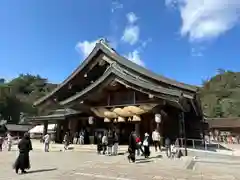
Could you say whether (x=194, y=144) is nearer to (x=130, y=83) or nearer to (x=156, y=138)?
(x=156, y=138)

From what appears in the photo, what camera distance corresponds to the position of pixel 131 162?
44.1 ft

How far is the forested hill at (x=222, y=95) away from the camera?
248 feet

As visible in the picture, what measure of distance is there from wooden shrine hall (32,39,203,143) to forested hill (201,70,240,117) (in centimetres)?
5338

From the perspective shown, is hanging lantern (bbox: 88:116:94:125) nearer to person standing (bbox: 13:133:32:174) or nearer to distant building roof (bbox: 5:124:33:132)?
person standing (bbox: 13:133:32:174)

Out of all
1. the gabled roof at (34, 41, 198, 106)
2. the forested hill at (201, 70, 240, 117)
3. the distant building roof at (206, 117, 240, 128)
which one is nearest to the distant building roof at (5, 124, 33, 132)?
the distant building roof at (206, 117, 240, 128)

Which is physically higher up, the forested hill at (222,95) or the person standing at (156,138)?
the forested hill at (222,95)

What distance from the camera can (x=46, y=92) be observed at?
96.8 m

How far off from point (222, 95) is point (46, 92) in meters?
59.5

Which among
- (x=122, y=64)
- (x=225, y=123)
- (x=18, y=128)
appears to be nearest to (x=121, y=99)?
(x=122, y=64)

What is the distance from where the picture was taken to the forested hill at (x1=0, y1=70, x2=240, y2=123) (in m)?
74.7

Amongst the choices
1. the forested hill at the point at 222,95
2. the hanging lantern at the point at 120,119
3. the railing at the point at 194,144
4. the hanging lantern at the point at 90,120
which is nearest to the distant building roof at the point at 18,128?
the hanging lantern at the point at 90,120

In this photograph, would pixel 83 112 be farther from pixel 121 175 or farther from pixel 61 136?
pixel 121 175

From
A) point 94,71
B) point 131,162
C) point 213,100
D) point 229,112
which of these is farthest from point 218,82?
point 131,162

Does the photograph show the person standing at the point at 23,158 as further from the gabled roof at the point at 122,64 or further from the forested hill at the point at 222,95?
the forested hill at the point at 222,95
